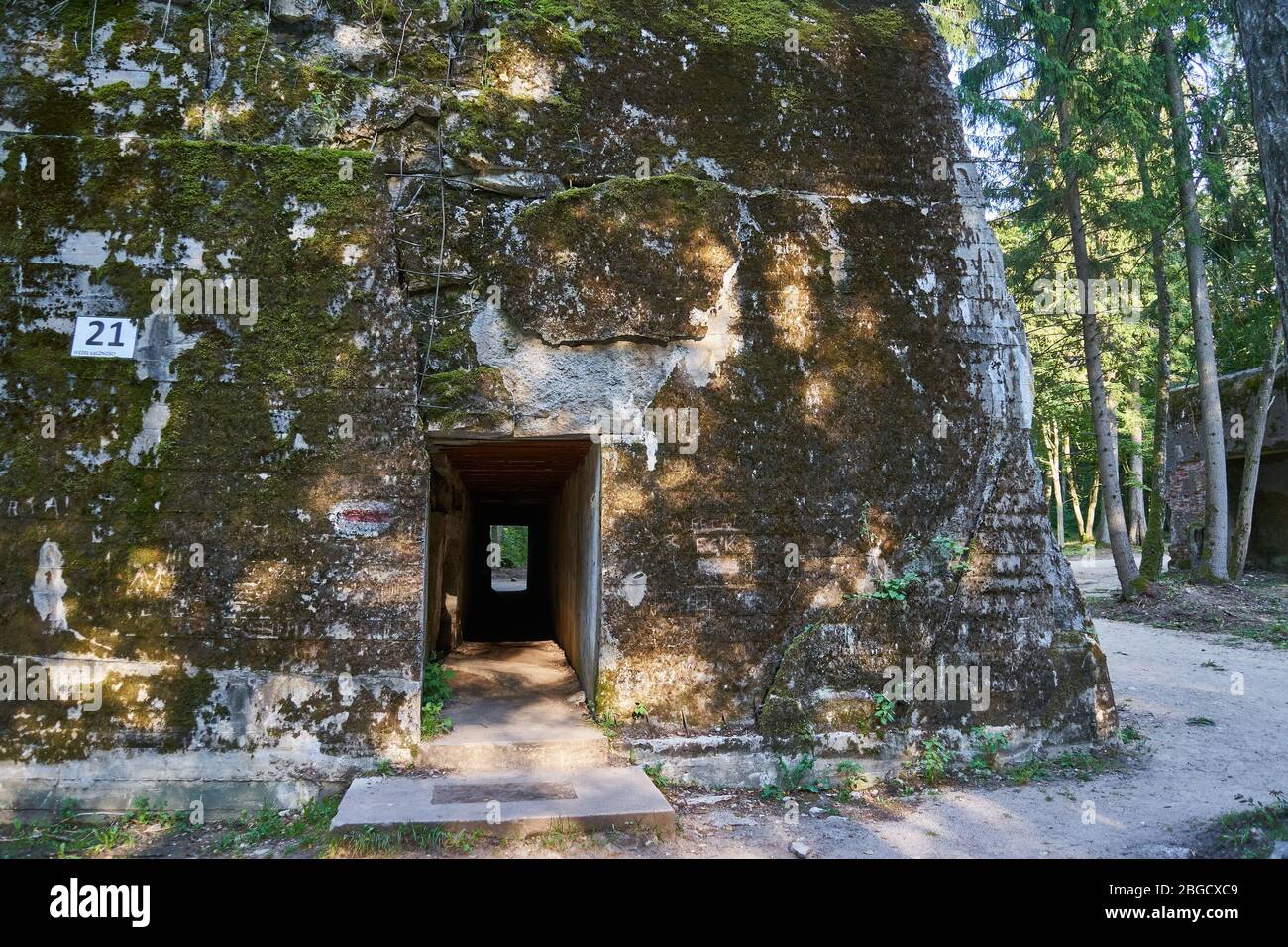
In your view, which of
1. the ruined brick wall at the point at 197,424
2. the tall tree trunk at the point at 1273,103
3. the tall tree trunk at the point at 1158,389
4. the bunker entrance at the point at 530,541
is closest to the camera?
the tall tree trunk at the point at 1273,103

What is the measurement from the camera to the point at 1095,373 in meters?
13.0

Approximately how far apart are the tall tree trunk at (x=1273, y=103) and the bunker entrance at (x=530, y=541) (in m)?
3.93

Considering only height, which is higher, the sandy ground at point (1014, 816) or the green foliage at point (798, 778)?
the green foliage at point (798, 778)

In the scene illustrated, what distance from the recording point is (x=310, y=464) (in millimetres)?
5102

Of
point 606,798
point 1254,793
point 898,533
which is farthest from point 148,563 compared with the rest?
point 1254,793

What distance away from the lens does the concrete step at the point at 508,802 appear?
13.8 ft

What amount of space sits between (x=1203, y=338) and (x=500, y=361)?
1233 cm

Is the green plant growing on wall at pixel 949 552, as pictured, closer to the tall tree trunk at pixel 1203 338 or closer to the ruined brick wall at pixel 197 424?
the ruined brick wall at pixel 197 424

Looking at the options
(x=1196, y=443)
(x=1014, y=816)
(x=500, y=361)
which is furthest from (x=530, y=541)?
(x=1196, y=443)

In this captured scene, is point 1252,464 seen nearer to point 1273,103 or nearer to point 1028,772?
point 1028,772

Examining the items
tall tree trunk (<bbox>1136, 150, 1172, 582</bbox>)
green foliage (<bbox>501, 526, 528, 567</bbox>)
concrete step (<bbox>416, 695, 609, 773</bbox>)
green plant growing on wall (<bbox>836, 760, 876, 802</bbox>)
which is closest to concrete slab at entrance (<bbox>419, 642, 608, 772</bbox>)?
concrete step (<bbox>416, 695, 609, 773</bbox>)

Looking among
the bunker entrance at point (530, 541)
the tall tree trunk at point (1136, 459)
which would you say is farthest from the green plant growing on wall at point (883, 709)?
the tall tree trunk at point (1136, 459)

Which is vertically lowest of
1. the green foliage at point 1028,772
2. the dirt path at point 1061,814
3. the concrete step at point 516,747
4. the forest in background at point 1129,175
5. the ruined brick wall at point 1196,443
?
the dirt path at point 1061,814
